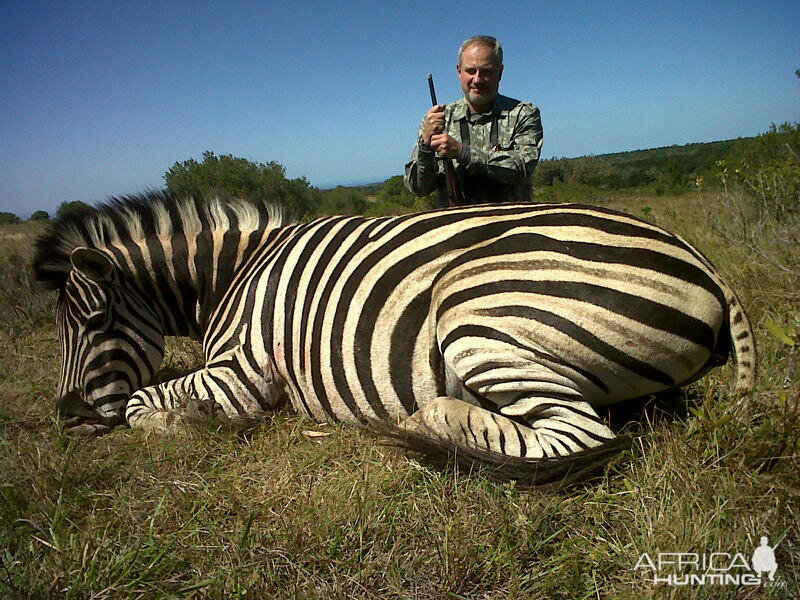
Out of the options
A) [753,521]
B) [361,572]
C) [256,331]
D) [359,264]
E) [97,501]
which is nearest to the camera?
[753,521]

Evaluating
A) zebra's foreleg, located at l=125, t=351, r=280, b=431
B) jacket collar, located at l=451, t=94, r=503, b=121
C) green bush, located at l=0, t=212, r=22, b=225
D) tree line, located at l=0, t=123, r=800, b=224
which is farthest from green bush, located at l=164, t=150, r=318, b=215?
green bush, located at l=0, t=212, r=22, b=225

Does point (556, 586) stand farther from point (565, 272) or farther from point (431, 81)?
point (431, 81)

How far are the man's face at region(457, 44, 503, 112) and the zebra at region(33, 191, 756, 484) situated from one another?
7.35ft

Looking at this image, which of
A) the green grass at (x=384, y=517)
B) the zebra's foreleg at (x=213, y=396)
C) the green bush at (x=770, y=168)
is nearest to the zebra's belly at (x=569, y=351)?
the green grass at (x=384, y=517)

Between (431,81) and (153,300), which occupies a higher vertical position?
(431,81)

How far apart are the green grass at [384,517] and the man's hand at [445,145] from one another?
8.51 feet

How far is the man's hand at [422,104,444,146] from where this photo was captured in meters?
4.04

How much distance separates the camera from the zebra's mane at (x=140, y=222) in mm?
3004

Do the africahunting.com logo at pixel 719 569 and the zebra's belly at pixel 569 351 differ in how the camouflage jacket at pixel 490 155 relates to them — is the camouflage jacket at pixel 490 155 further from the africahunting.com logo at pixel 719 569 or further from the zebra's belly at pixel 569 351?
the africahunting.com logo at pixel 719 569

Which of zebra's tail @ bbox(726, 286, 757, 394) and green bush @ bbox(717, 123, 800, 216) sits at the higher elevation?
green bush @ bbox(717, 123, 800, 216)

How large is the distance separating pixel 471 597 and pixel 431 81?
3916 mm

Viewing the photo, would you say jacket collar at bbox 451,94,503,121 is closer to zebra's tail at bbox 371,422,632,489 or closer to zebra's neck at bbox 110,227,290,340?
zebra's neck at bbox 110,227,290,340

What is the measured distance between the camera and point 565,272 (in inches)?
77.8

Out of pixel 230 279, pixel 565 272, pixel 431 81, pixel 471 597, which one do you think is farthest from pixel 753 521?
pixel 431 81
